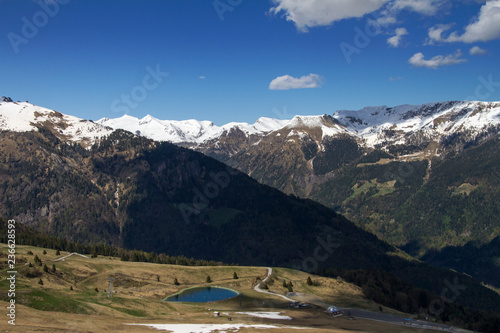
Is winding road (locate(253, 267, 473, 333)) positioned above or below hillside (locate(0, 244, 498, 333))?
below

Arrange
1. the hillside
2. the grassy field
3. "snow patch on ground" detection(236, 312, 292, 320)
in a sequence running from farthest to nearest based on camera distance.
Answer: "snow patch on ground" detection(236, 312, 292, 320)
the hillside
the grassy field

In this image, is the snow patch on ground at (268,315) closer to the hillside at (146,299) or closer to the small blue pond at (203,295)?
the hillside at (146,299)

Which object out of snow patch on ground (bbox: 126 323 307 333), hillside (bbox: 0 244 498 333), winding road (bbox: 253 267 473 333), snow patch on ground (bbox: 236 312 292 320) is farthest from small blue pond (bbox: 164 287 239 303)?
snow patch on ground (bbox: 126 323 307 333)

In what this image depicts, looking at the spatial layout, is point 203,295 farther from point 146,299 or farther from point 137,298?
point 137,298

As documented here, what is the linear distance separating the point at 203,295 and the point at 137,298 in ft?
126

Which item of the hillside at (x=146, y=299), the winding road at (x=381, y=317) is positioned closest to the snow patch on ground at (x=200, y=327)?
the hillside at (x=146, y=299)

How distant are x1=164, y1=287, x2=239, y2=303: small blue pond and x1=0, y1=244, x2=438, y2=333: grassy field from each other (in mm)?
4277

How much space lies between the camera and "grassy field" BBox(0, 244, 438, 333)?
79.6 meters

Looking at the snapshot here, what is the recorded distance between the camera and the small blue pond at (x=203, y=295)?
142625 mm

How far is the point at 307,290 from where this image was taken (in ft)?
556

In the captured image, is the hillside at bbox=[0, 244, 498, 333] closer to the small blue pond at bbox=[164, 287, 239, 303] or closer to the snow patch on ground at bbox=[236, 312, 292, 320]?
the snow patch on ground at bbox=[236, 312, 292, 320]

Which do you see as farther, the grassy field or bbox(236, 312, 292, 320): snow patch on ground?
bbox(236, 312, 292, 320): snow patch on ground

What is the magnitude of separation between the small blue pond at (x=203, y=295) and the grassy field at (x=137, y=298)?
168 inches

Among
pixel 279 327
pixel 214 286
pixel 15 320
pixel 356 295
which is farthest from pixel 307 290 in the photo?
pixel 15 320
